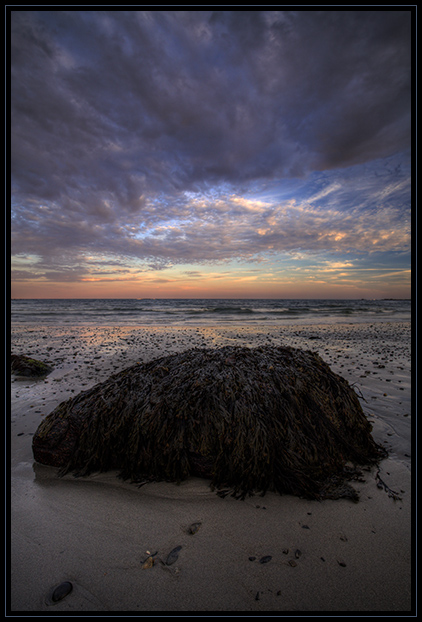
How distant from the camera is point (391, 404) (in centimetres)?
524

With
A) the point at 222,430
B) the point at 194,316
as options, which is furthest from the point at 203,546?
the point at 194,316

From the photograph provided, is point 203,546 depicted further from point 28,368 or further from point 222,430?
point 28,368

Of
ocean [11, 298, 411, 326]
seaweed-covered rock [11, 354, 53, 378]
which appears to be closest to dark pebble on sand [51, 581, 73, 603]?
seaweed-covered rock [11, 354, 53, 378]

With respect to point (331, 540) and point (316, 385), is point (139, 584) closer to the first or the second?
point (331, 540)

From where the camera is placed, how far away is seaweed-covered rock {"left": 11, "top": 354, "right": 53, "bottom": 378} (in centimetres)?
730

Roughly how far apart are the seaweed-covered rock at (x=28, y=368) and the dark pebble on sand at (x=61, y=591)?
6.58m

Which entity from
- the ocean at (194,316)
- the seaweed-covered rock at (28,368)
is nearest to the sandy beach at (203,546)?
the seaweed-covered rock at (28,368)

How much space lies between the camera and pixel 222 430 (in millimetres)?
3109

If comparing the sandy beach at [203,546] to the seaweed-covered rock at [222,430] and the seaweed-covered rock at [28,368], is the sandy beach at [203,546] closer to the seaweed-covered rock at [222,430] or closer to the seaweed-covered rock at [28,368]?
the seaweed-covered rock at [222,430]

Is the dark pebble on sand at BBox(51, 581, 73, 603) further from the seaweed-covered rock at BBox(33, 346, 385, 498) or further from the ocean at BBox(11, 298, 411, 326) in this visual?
the ocean at BBox(11, 298, 411, 326)

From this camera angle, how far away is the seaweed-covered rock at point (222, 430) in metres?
3.03

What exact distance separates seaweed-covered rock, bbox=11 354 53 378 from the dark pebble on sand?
658cm

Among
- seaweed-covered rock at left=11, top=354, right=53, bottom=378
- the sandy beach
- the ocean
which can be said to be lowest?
the sandy beach
